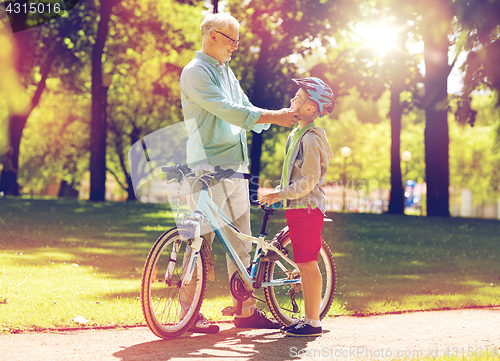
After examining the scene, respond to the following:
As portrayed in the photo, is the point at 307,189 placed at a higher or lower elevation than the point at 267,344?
higher

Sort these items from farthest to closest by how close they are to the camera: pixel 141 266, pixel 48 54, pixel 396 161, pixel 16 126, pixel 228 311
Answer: pixel 16 126 < pixel 48 54 < pixel 396 161 < pixel 141 266 < pixel 228 311

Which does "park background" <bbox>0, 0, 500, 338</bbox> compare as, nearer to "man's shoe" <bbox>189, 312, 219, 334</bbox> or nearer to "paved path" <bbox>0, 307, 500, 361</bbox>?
"paved path" <bbox>0, 307, 500, 361</bbox>

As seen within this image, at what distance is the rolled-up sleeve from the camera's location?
422 cm

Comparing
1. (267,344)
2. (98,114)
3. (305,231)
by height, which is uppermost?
(98,114)

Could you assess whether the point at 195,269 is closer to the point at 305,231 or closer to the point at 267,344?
the point at 267,344

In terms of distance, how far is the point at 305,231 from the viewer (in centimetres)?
437

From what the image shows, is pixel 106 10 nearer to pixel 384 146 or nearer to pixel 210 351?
pixel 210 351

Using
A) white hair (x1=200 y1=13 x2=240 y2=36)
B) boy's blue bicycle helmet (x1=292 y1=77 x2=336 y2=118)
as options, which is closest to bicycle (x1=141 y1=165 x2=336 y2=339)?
boy's blue bicycle helmet (x1=292 y1=77 x2=336 y2=118)

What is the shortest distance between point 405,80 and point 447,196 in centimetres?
518

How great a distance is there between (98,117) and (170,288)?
56.7ft

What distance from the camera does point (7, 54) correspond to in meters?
7.62

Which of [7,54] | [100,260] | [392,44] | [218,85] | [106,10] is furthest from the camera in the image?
[392,44]

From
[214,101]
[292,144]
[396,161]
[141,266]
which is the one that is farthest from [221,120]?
[396,161]

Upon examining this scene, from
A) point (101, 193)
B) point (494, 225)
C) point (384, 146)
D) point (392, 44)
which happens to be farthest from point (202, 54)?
point (384, 146)
